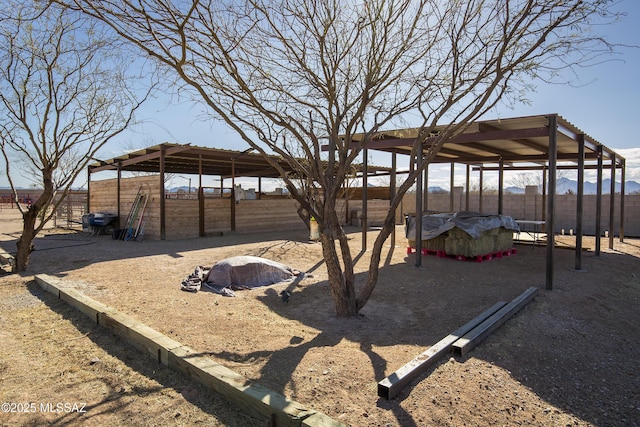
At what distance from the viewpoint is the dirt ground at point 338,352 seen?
257 centimetres

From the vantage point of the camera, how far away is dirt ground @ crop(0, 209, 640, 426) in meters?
2.57

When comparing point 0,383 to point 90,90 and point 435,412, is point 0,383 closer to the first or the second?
point 435,412

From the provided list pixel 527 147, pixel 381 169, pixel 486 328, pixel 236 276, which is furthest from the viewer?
pixel 381 169

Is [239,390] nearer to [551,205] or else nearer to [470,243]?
[551,205]

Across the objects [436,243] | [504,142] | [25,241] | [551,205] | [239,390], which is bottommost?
[239,390]

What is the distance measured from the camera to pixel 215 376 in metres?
2.77

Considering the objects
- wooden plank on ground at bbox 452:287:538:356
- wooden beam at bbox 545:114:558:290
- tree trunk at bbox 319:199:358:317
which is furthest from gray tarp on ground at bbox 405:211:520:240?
tree trunk at bbox 319:199:358:317

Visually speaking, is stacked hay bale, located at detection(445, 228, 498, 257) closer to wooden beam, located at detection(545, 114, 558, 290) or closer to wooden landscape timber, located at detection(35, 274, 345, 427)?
wooden beam, located at detection(545, 114, 558, 290)

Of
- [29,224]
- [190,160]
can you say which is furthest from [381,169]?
[29,224]

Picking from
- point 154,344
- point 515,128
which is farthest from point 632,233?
point 154,344

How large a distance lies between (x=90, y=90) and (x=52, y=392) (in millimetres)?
6781

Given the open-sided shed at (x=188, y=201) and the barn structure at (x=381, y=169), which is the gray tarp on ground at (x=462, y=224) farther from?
the open-sided shed at (x=188, y=201)

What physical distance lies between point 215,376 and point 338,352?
3.93ft

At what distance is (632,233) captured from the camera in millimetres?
14938
